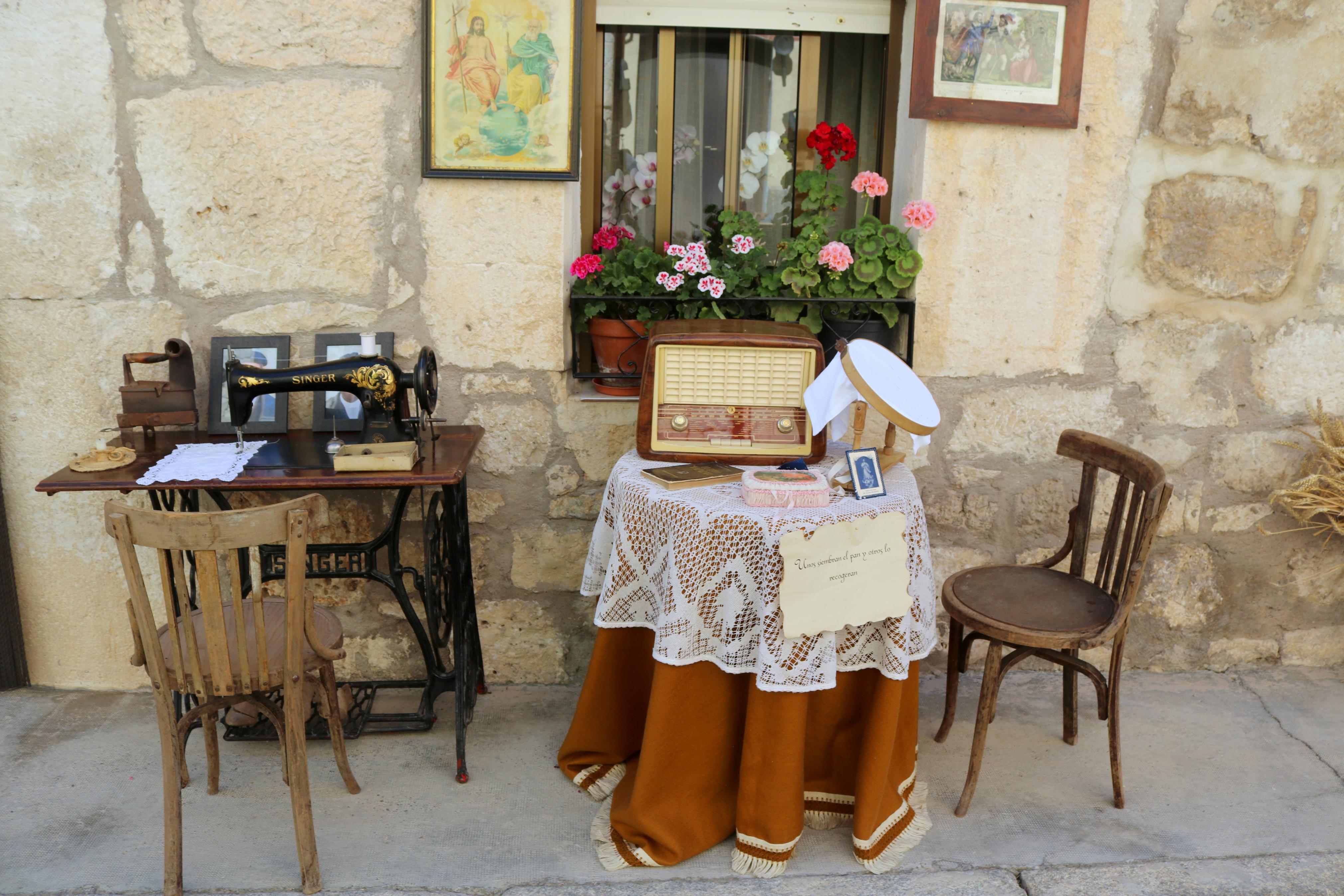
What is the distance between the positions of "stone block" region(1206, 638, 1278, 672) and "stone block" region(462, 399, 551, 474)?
232 centimetres

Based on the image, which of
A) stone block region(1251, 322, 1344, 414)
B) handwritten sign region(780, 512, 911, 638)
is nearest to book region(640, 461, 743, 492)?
handwritten sign region(780, 512, 911, 638)

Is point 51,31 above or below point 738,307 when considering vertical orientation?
above

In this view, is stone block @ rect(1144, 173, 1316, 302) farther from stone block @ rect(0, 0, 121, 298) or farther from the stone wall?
stone block @ rect(0, 0, 121, 298)

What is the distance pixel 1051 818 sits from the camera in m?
2.43

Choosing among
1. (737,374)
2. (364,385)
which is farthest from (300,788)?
(737,374)

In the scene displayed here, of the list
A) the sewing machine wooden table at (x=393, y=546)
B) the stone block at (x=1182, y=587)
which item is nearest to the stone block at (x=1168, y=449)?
the stone block at (x=1182, y=587)

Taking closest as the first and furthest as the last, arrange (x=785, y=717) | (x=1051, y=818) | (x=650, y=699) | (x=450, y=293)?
(x=785, y=717)
(x=650, y=699)
(x=1051, y=818)
(x=450, y=293)

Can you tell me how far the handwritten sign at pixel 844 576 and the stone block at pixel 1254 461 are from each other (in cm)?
164

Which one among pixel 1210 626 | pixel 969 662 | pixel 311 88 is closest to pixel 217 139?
pixel 311 88

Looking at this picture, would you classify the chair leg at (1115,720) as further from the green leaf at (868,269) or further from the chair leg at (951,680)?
the green leaf at (868,269)

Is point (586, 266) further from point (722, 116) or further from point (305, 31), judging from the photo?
point (305, 31)

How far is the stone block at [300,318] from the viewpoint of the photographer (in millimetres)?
2811

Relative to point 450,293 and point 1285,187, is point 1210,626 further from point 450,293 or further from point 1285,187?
point 450,293

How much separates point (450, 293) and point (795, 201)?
3.82 feet
